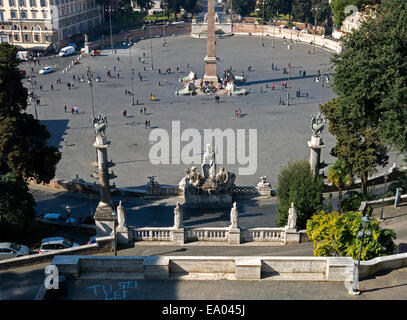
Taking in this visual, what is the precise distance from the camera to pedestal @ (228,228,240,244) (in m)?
24.3

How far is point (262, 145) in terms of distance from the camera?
161 feet

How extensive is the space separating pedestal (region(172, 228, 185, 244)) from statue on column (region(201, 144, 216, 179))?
31.5 ft

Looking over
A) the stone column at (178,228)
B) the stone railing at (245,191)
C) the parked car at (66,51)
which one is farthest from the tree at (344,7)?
the stone column at (178,228)

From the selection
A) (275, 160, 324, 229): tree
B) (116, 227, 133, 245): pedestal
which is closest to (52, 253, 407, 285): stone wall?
(116, 227, 133, 245): pedestal

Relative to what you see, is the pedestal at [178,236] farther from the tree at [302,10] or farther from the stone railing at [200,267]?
the tree at [302,10]

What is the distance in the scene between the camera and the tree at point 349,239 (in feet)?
59.3

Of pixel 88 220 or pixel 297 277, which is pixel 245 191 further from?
pixel 297 277

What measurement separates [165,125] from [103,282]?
131 ft

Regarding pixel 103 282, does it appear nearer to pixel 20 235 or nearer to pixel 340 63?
pixel 20 235

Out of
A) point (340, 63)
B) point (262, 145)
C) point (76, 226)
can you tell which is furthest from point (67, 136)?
point (340, 63)

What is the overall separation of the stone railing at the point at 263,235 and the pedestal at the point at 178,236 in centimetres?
286

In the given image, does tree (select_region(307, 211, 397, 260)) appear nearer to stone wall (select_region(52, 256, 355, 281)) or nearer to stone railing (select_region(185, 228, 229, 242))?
stone wall (select_region(52, 256, 355, 281))

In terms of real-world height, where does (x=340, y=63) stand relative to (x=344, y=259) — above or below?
above
